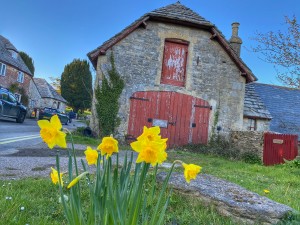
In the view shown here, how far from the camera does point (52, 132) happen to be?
149cm

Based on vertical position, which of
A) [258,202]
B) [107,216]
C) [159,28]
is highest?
[159,28]

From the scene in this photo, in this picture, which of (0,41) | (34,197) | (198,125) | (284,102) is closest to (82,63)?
(0,41)

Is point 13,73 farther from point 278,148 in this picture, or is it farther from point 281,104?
point 278,148

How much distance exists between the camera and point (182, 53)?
515 inches

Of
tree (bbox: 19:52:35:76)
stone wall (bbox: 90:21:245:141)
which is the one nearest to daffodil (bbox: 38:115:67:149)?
stone wall (bbox: 90:21:245:141)

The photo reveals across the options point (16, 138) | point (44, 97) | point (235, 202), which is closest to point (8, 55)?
point (44, 97)

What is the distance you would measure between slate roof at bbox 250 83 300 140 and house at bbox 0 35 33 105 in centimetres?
2280

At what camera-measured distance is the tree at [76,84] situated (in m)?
50.8

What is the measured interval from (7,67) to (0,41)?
13.2 ft

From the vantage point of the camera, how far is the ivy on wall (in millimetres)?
12297

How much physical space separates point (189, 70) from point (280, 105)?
10.2 m

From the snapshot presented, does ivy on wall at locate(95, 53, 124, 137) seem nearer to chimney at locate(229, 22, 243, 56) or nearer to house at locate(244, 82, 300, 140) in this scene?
house at locate(244, 82, 300, 140)

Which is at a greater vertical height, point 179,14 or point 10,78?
point 179,14

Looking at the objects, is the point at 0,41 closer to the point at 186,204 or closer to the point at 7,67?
the point at 7,67
